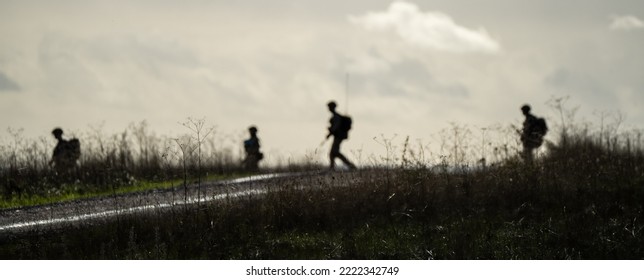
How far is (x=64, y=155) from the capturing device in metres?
19.9

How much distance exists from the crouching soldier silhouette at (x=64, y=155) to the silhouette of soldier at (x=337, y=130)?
5.59 meters

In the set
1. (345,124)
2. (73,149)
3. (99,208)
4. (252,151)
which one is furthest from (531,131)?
(73,149)

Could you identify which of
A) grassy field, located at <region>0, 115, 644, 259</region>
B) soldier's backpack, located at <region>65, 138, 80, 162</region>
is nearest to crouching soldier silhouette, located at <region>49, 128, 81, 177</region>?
soldier's backpack, located at <region>65, 138, 80, 162</region>

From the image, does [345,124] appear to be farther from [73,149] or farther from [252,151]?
[73,149]

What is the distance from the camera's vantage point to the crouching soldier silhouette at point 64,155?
19.6 m

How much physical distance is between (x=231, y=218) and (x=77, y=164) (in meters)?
8.98

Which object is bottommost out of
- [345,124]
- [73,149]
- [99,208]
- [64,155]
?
[99,208]

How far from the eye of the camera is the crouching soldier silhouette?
19.6 meters

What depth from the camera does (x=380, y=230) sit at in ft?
38.6

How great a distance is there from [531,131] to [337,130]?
14.4ft

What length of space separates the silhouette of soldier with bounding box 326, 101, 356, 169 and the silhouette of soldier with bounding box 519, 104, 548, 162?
13.0 ft
